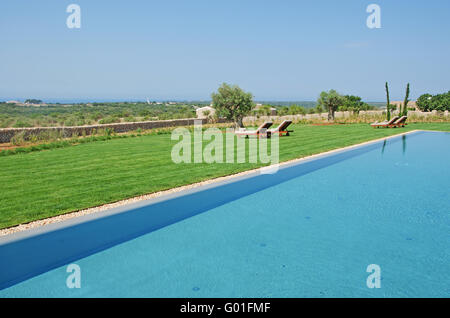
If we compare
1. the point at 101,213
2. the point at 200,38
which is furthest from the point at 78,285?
the point at 200,38

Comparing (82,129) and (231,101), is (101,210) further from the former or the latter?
(231,101)

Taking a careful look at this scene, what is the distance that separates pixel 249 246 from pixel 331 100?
22974 millimetres

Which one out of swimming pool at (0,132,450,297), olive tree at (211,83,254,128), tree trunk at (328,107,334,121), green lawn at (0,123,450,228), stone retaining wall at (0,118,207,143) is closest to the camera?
swimming pool at (0,132,450,297)

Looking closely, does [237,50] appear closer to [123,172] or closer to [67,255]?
[123,172]

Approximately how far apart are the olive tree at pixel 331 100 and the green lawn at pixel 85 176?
15427mm

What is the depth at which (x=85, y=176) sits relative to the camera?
6660 millimetres

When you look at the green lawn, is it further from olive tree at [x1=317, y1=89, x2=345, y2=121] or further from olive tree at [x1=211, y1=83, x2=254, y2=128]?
olive tree at [x1=317, y1=89, x2=345, y2=121]

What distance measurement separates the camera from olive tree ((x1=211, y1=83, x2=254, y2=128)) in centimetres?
1950

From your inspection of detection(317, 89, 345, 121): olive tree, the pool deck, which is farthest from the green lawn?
detection(317, 89, 345, 121): olive tree

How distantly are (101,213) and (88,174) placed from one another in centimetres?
262

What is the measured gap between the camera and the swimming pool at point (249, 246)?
3092 millimetres

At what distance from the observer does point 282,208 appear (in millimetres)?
5277

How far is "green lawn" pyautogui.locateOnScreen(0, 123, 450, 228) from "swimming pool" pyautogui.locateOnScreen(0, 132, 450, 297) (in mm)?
660

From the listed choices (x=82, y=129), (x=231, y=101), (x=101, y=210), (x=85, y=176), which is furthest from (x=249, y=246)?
(x=231, y=101)
